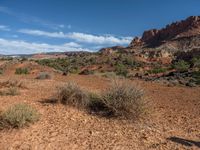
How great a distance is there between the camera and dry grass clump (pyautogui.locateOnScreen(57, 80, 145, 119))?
7754mm

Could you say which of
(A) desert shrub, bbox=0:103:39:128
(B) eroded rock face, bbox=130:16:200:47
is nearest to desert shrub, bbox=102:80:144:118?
(A) desert shrub, bbox=0:103:39:128

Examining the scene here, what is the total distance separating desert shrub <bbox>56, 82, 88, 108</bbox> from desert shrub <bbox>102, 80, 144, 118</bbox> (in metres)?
0.89

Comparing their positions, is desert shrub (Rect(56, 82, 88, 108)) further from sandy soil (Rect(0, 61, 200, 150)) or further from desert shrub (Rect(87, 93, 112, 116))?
sandy soil (Rect(0, 61, 200, 150))

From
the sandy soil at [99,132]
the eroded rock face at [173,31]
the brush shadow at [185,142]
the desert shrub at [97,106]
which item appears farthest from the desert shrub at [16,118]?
the eroded rock face at [173,31]

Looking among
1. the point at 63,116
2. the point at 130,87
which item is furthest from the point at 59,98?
the point at 130,87

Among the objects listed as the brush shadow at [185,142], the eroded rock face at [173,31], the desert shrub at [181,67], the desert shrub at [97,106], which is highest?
the eroded rock face at [173,31]

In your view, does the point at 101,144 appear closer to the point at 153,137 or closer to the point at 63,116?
the point at 153,137

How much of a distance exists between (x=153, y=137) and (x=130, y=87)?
2159 mm

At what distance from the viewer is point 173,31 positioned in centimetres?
12756

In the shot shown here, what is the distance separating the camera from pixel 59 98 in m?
9.19

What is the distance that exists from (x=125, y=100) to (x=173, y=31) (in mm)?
125372

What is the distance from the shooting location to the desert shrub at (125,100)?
772 centimetres

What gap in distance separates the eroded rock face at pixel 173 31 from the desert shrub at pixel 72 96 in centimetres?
10557

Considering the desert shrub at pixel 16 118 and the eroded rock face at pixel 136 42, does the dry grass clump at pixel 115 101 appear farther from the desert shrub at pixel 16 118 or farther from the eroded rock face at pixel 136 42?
the eroded rock face at pixel 136 42
